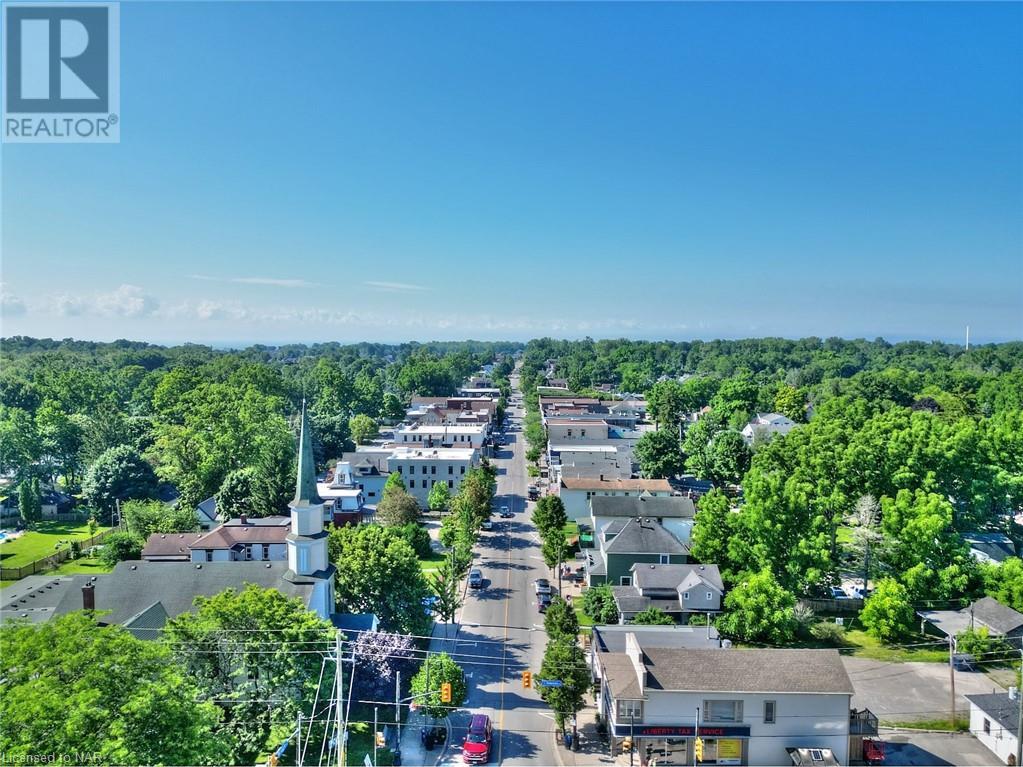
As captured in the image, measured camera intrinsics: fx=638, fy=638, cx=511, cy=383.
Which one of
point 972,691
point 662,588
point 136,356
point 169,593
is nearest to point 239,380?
point 169,593

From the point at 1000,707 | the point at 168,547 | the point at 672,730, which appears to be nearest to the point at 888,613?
the point at 1000,707

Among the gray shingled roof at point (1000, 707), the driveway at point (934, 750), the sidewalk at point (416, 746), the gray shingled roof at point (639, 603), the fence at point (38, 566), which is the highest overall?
the gray shingled roof at point (639, 603)

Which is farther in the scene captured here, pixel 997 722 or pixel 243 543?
pixel 243 543

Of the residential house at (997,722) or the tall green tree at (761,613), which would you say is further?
the tall green tree at (761,613)

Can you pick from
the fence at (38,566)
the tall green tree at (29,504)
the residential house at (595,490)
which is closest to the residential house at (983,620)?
the residential house at (595,490)

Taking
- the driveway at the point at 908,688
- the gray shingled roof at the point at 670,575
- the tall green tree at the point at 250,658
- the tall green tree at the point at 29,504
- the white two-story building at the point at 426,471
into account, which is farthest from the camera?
the white two-story building at the point at 426,471

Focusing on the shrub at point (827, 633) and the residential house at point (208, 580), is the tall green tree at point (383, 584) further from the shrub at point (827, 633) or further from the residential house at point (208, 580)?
the shrub at point (827, 633)

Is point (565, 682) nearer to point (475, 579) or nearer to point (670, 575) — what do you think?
point (670, 575)
